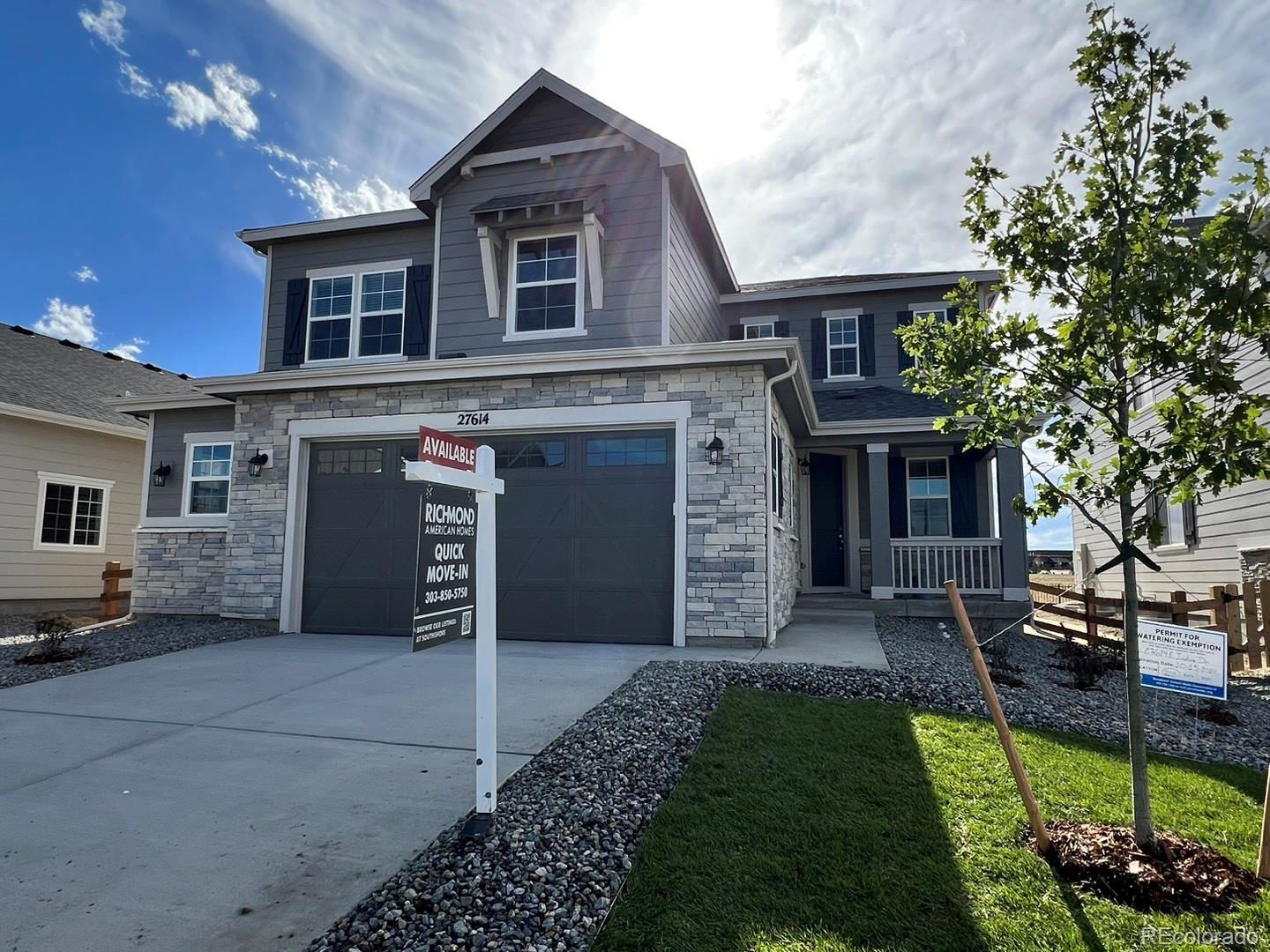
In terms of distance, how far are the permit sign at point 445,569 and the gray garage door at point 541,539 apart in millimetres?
5010

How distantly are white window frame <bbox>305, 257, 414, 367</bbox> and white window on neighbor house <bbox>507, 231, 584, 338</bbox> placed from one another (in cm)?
201

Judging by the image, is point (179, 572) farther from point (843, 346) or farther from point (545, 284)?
point (843, 346)

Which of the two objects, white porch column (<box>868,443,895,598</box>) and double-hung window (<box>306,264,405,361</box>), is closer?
double-hung window (<box>306,264,405,361</box>)

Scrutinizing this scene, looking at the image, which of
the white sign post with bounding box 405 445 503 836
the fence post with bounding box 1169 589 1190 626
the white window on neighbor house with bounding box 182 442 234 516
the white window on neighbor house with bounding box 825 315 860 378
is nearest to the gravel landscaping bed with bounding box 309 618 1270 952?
the white sign post with bounding box 405 445 503 836

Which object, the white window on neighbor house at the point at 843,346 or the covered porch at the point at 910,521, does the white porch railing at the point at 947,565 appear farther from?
the white window on neighbor house at the point at 843,346

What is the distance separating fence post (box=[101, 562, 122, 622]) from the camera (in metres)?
11.3

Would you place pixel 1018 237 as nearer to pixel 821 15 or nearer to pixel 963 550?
pixel 821 15

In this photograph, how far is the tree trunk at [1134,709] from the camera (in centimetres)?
311

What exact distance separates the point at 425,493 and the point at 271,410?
811cm

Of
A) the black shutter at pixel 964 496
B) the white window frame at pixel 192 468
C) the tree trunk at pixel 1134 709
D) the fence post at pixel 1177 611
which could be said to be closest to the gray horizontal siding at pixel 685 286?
the black shutter at pixel 964 496

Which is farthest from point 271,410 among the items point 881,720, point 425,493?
point 881,720

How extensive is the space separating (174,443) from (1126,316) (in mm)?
13735

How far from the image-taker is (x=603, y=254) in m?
9.72

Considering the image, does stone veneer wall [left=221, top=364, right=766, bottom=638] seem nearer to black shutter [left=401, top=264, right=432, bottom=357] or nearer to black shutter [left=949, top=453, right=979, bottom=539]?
black shutter [left=401, top=264, right=432, bottom=357]
